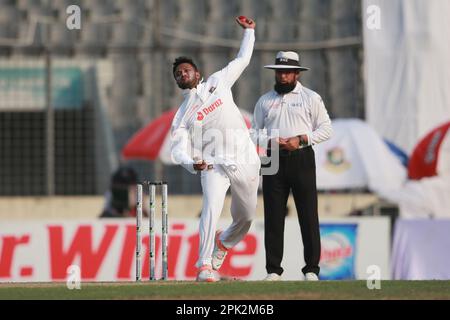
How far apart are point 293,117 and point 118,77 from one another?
1401 centimetres

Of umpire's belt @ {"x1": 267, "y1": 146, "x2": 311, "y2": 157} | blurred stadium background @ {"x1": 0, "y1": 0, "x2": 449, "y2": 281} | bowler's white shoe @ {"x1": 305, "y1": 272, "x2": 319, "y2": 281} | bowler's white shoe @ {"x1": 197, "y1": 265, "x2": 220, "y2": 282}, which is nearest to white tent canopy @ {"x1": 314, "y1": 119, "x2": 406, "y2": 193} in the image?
blurred stadium background @ {"x1": 0, "y1": 0, "x2": 449, "y2": 281}

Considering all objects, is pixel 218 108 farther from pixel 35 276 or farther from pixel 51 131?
pixel 51 131

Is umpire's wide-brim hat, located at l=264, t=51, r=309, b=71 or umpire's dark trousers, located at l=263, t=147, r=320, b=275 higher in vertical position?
umpire's wide-brim hat, located at l=264, t=51, r=309, b=71

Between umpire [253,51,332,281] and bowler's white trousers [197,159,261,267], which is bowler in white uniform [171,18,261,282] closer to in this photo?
bowler's white trousers [197,159,261,267]

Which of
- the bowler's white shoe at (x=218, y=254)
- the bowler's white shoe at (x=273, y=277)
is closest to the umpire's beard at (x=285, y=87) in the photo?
the bowler's white shoe at (x=218, y=254)

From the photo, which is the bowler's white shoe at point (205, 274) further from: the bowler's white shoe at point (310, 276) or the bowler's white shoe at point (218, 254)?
the bowler's white shoe at point (310, 276)

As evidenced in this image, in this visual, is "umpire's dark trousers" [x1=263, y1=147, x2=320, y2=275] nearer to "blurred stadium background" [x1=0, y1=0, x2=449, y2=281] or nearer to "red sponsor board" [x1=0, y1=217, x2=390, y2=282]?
"red sponsor board" [x1=0, y1=217, x2=390, y2=282]

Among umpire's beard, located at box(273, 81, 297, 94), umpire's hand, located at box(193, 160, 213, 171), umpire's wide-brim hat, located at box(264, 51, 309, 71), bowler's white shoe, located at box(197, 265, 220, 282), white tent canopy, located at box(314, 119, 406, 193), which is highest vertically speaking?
umpire's wide-brim hat, located at box(264, 51, 309, 71)

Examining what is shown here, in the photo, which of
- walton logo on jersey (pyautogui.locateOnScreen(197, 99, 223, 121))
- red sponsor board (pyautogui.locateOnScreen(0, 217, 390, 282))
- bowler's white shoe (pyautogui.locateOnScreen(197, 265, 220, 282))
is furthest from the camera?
red sponsor board (pyautogui.locateOnScreen(0, 217, 390, 282))

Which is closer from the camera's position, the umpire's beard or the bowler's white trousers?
the bowler's white trousers

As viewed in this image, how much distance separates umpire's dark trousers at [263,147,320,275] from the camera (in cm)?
1439

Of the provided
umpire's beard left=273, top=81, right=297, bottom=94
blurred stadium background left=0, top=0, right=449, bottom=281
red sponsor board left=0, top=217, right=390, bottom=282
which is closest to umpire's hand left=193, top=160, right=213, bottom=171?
umpire's beard left=273, top=81, right=297, bottom=94

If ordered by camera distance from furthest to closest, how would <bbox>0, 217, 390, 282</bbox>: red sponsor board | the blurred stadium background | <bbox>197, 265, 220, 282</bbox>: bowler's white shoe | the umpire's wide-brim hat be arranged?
the blurred stadium background < <bbox>0, 217, 390, 282</bbox>: red sponsor board < the umpire's wide-brim hat < <bbox>197, 265, 220, 282</bbox>: bowler's white shoe

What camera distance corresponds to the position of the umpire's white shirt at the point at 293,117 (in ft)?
47.0
